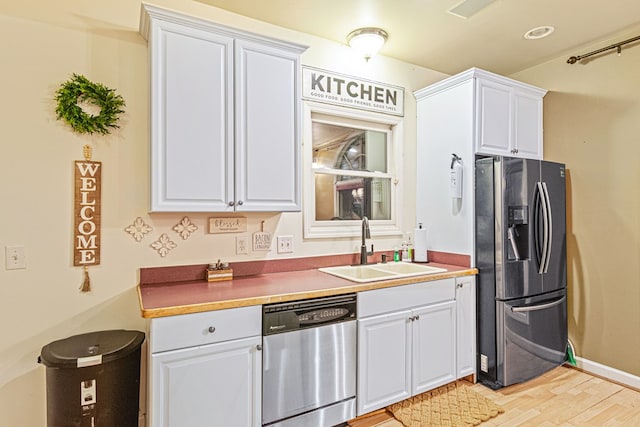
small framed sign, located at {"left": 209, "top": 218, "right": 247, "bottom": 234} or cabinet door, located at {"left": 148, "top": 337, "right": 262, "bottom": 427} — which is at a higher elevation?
small framed sign, located at {"left": 209, "top": 218, "right": 247, "bottom": 234}

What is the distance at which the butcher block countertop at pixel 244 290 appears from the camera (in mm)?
1710

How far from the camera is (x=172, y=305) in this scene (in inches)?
66.2

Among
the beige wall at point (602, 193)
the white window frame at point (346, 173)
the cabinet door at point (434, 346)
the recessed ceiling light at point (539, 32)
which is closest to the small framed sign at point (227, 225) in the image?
the white window frame at point (346, 173)

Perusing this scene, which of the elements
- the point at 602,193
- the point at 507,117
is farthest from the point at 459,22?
the point at 602,193

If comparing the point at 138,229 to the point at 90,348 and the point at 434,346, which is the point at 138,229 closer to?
the point at 90,348

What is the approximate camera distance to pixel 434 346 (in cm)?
252

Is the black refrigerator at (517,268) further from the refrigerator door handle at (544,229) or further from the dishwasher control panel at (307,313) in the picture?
the dishwasher control panel at (307,313)

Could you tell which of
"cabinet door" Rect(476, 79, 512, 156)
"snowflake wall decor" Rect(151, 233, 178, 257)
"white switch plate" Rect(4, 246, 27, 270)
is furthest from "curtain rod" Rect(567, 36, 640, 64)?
"white switch plate" Rect(4, 246, 27, 270)

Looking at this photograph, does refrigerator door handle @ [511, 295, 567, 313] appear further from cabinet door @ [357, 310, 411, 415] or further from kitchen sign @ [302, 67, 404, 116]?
kitchen sign @ [302, 67, 404, 116]

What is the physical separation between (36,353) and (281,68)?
7.03 feet

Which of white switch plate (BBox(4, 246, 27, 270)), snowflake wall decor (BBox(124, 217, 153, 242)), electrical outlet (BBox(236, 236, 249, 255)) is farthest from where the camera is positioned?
electrical outlet (BBox(236, 236, 249, 255))

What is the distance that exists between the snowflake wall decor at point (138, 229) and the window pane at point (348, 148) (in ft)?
4.31

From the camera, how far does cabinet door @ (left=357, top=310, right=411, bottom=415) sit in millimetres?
2191

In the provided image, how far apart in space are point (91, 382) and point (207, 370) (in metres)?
0.52
